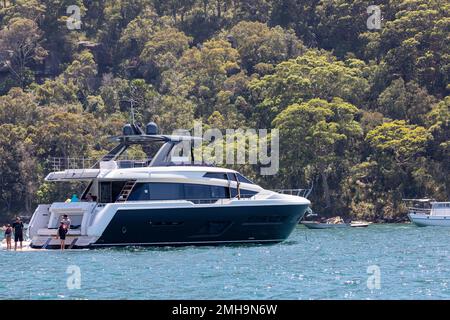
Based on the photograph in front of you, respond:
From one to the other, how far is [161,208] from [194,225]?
1.59 m

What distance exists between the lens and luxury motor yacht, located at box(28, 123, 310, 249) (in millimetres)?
42562

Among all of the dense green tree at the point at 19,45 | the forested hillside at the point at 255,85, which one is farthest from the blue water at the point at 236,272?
the dense green tree at the point at 19,45

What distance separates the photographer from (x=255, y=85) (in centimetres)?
8750

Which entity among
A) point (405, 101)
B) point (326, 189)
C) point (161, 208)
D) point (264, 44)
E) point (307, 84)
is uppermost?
point (264, 44)

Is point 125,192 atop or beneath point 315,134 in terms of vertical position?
beneath

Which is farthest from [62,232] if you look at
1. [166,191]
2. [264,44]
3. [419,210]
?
[264,44]

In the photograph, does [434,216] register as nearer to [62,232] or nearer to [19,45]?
[62,232]

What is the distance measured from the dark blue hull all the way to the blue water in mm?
488

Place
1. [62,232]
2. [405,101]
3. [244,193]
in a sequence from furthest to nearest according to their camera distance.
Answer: [405,101] < [244,193] < [62,232]

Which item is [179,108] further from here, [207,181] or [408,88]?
[207,181]

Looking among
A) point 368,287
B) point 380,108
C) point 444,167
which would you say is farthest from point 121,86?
point 368,287

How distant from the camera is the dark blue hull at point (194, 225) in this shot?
4256 cm

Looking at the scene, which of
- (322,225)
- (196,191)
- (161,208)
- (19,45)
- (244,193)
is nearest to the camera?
(161,208)

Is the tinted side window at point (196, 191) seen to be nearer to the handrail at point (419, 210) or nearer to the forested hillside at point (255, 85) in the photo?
the handrail at point (419, 210)
